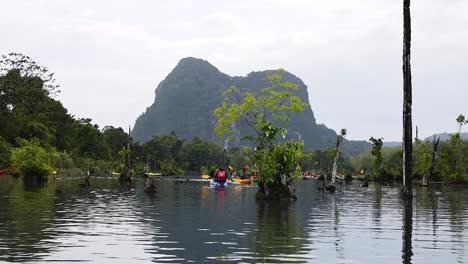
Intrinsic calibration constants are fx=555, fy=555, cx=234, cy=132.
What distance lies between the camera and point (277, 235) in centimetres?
1891

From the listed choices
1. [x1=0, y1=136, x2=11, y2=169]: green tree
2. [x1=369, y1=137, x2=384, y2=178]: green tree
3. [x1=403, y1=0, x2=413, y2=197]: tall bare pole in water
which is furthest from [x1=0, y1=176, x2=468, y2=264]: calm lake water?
[x1=369, y1=137, x2=384, y2=178]: green tree

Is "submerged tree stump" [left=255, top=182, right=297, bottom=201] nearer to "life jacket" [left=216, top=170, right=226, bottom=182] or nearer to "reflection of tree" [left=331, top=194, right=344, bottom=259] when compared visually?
"reflection of tree" [left=331, top=194, right=344, bottom=259]

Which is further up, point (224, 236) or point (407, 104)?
point (407, 104)

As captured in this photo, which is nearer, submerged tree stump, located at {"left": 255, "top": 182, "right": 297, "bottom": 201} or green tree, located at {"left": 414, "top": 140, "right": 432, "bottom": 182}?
submerged tree stump, located at {"left": 255, "top": 182, "right": 297, "bottom": 201}

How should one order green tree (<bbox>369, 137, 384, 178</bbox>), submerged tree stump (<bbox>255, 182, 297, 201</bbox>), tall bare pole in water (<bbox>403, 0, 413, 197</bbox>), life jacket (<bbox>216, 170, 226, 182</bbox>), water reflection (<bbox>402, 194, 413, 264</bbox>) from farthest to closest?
green tree (<bbox>369, 137, 384, 178</bbox>) < life jacket (<bbox>216, 170, 226, 182</bbox>) < submerged tree stump (<bbox>255, 182, 297, 201</bbox>) < tall bare pole in water (<bbox>403, 0, 413, 197</bbox>) < water reflection (<bbox>402, 194, 413, 264</bbox>)

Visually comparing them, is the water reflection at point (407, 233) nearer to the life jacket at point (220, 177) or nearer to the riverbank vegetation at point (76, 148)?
the riverbank vegetation at point (76, 148)

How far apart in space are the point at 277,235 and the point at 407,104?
15.2 meters

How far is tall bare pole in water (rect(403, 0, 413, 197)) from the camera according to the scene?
30.3 meters

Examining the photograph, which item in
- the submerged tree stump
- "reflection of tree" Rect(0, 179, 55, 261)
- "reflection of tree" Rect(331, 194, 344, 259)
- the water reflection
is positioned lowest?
"reflection of tree" Rect(331, 194, 344, 259)

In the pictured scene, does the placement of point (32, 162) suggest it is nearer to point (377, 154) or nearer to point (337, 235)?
point (337, 235)

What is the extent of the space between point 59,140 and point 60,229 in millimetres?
111063

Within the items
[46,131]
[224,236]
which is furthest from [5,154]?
[224,236]

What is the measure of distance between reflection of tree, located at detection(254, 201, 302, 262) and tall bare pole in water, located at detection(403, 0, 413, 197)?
23.1ft

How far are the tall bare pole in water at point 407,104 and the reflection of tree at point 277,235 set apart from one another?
704 centimetres
